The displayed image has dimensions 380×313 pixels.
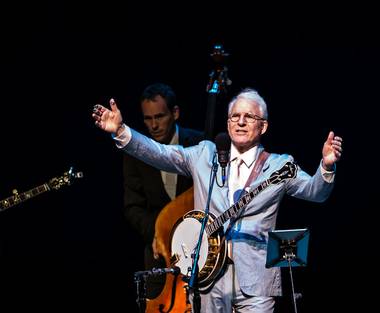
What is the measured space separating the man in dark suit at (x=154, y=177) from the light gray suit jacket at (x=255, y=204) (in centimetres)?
88

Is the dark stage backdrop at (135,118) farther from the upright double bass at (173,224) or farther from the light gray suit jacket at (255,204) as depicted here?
the light gray suit jacket at (255,204)

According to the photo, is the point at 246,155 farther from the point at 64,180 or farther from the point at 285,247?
the point at 64,180

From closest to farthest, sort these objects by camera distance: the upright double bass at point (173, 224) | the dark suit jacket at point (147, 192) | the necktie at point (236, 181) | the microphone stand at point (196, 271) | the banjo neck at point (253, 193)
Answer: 1. the microphone stand at point (196, 271)
2. the banjo neck at point (253, 193)
3. the necktie at point (236, 181)
4. the upright double bass at point (173, 224)
5. the dark suit jacket at point (147, 192)

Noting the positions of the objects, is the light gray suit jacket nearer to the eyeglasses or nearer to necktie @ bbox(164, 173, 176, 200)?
the eyeglasses

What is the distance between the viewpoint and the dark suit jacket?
492 centimetres

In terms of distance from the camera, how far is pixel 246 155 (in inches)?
159

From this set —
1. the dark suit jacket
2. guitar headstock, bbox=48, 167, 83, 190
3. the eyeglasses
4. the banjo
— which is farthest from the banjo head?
guitar headstock, bbox=48, 167, 83, 190

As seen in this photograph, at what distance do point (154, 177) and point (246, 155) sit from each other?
3.80ft

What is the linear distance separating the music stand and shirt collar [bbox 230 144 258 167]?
54cm

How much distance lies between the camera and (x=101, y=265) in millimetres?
6309

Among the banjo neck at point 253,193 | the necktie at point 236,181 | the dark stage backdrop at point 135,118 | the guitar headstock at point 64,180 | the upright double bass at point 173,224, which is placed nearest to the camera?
the banjo neck at point 253,193

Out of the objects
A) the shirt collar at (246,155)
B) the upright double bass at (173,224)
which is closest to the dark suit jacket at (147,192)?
the upright double bass at (173,224)

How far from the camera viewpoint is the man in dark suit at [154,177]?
16.4 ft

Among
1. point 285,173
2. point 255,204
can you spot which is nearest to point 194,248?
point 255,204
